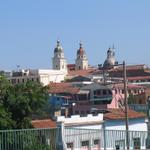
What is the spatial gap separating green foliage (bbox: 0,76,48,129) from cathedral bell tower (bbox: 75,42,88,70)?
531 ft

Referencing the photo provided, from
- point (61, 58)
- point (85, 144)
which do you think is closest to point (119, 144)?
point (85, 144)

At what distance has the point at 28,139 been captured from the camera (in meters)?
14.2

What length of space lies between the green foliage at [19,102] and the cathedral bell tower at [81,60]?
162 meters

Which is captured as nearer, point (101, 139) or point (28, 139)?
point (28, 139)

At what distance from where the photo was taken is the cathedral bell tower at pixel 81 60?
189 meters

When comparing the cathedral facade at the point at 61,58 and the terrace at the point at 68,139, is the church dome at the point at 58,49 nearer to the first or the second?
the cathedral facade at the point at 61,58

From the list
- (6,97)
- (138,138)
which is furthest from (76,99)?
(138,138)

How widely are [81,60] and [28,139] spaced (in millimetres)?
178351

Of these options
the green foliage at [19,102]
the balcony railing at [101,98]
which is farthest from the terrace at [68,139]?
the balcony railing at [101,98]

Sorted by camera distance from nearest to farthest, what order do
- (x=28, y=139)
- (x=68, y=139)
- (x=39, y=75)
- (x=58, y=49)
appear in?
(x=28, y=139)
(x=68, y=139)
(x=39, y=75)
(x=58, y=49)

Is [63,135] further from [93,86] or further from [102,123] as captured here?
[93,86]

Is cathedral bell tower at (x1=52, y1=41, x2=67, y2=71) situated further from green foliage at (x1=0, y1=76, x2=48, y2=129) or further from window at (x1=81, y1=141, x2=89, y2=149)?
window at (x1=81, y1=141, x2=89, y2=149)

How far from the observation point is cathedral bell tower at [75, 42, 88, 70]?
188875mm

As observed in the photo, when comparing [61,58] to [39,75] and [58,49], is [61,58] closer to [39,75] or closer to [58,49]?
[58,49]
